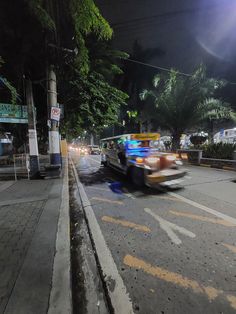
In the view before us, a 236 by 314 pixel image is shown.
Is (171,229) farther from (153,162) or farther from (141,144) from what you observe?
(141,144)

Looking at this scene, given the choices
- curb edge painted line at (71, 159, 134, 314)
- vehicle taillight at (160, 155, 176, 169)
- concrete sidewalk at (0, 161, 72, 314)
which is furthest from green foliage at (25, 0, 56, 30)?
vehicle taillight at (160, 155, 176, 169)

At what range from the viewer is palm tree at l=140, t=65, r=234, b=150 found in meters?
15.7

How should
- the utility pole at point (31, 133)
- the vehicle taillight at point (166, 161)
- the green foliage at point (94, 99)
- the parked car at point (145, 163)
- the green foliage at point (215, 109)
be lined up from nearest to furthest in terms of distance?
the parked car at point (145, 163)
the vehicle taillight at point (166, 161)
the utility pole at point (31, 133)
the green foliage at point (94, 99)
the green foliage at point (215, 109)

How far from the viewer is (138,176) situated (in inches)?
320

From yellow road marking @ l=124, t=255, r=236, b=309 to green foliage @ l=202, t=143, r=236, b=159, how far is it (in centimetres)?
1274

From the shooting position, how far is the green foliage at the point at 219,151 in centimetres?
1377

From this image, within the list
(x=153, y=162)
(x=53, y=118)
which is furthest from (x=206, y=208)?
(x=53, y=118)

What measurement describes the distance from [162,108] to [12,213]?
14.1 meters

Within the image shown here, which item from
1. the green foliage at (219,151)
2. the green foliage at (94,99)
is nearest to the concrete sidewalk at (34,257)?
the green foliage at (94,99)

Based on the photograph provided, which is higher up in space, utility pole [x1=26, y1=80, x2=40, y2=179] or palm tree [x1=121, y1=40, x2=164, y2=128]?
palm tree [x1=121, y1=40, x2=164, y2=128]

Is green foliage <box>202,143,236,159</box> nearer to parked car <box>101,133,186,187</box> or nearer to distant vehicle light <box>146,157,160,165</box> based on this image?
parked car <box>101,133,186,187</box>

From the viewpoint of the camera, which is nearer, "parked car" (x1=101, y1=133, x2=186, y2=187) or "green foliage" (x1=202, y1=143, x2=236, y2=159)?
"parked car" (x1=101, y1=133, x2=186, y2=187)

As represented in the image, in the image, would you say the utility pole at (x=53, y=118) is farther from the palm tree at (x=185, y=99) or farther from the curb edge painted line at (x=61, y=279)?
the palm tree at (x=185, y=99)

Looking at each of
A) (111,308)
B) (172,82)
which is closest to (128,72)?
(172,82)
